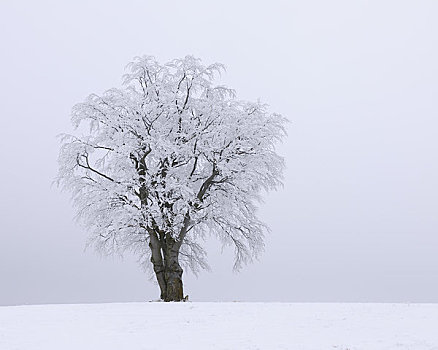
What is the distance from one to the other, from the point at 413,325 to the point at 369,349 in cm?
358

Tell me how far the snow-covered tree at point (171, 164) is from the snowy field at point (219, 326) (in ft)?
17.5

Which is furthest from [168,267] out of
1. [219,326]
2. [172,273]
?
[219,326]

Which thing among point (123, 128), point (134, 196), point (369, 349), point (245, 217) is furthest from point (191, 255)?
point (369, 349)

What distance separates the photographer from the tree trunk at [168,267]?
24406mm

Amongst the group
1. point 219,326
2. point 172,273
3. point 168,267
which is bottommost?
point 219,326

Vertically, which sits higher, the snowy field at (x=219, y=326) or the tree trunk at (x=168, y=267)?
the tree trunk at (x=168, y=267)

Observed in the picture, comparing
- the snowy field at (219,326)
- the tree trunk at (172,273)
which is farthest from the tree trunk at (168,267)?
the snowy field at (219,326)

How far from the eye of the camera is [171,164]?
2523 cm

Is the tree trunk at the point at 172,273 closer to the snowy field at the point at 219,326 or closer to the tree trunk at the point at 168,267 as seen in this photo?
the tree trunk at the point at 168,267

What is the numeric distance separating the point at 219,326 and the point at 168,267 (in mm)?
9397

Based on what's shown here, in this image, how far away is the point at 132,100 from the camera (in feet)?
81.6

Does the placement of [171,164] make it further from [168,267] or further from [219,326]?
[219,326]

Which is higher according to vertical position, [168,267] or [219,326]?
[168,267]

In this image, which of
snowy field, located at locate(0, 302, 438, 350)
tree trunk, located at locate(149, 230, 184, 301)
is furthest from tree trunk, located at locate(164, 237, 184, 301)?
snowy field, located at locate(0, 302, 438, 350)
